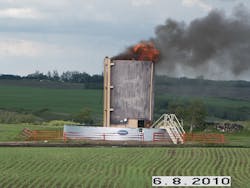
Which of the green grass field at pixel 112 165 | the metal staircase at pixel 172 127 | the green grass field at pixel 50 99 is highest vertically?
the green grass field at pixel 50 99

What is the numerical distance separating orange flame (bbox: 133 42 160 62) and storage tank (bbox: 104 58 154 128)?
1.97m

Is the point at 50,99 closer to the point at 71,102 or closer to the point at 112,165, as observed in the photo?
the point at 71,102

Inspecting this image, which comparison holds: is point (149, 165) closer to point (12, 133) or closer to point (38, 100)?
point (12, 133)

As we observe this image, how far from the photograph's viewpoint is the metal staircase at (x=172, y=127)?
187 ft

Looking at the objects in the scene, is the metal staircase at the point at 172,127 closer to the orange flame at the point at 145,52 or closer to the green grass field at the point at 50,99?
the orange flame at the point at 145,52

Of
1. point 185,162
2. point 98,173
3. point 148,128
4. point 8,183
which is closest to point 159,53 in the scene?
point 148,128

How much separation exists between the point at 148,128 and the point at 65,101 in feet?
224

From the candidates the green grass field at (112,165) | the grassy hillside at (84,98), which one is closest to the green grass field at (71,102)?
the grassy hillside at (84,98)

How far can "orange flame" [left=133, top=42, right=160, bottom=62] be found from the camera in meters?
62.9

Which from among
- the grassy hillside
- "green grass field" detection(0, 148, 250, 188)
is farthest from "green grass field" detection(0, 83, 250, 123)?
"green grass field" detection(0, 148, 250, 188)

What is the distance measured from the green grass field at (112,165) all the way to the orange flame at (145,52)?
41.8 feet

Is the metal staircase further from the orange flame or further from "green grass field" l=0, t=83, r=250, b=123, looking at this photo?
"green grass field" l=0, t=83, r=250, b=123

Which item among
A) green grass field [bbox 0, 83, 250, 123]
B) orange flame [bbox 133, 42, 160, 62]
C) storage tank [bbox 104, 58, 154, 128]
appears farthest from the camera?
green grass field [bbox 0, 83, 250, 123]

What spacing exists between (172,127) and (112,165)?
16660 mm
